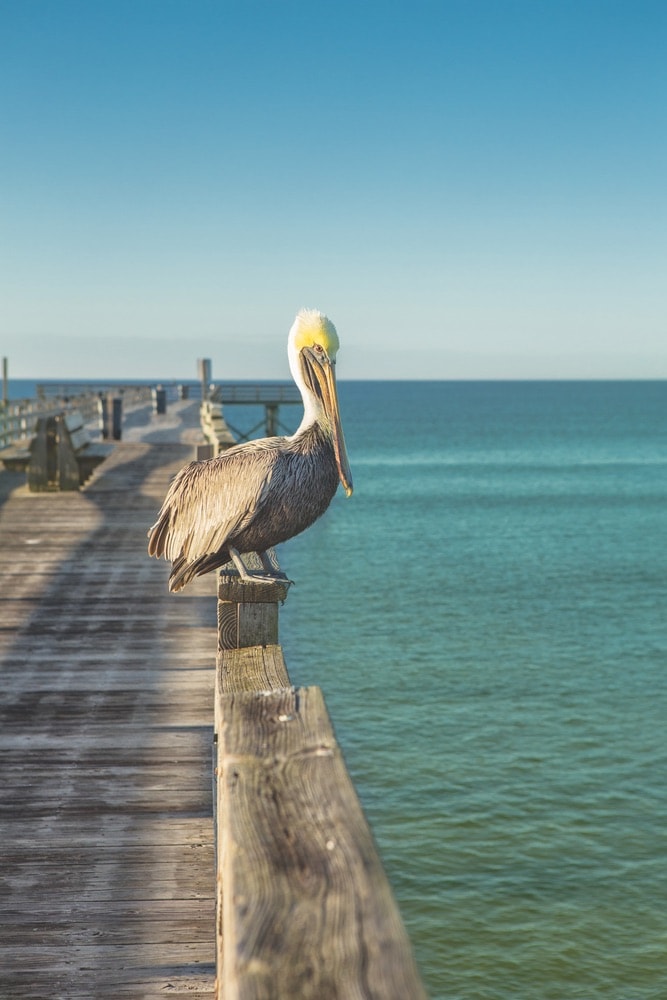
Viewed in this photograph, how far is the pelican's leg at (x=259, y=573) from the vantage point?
440cm

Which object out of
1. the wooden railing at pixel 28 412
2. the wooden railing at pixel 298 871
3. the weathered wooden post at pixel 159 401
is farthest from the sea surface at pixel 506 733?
the weathered wooden post at pixel 159 401

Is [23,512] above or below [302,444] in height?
below

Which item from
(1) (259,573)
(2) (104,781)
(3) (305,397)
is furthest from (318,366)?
(2) (104,781)

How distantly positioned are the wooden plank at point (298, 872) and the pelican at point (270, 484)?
2.46 meters

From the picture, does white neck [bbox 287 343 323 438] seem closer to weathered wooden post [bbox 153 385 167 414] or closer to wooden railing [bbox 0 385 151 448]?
wooden railing [bbox 0 385 151 448]

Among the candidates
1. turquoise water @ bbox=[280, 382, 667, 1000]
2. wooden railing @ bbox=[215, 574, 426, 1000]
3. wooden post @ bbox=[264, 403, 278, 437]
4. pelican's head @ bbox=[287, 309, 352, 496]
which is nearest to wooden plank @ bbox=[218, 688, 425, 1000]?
wooden railing @ bbox=[215, 574, 426, 1000]

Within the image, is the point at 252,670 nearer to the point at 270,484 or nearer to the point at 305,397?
the point at 270,484

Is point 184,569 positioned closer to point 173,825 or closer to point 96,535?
point 173,825

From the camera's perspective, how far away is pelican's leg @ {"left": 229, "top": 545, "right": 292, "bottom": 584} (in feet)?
14.4

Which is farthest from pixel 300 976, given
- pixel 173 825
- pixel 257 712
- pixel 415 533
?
pixel 415 533

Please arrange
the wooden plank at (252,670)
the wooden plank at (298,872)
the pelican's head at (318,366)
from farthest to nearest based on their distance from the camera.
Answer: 1. the pelican's head at (318,366)
2. the wooden plank at (252,670)
3. the wooden plank at (298,872)

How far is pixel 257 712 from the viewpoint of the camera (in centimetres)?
203

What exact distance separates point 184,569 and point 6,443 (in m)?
21.6

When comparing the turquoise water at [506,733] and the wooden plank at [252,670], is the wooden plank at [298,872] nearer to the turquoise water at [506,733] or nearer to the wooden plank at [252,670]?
the wooden plank at [252,670]
